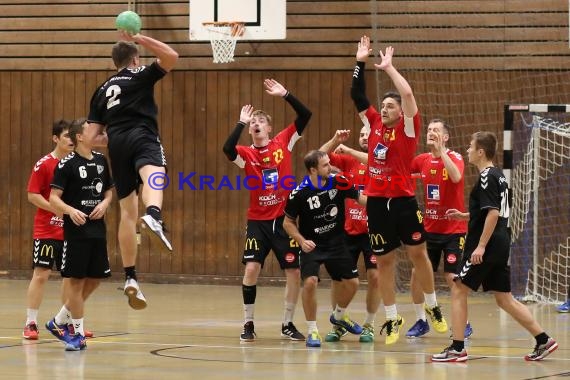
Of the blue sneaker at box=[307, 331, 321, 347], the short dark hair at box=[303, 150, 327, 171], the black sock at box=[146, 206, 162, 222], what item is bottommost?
the blue sneaker at box=[307, 331, 321, 347]

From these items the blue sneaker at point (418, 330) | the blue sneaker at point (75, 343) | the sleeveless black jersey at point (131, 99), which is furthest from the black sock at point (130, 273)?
the blue sneaker at point (418, 330)

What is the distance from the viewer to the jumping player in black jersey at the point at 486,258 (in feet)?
30.8

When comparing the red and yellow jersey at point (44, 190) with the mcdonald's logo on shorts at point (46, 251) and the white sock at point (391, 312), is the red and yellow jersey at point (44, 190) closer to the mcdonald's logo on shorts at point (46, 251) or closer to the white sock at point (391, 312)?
the mcdonald's logo on shorts at point (46, 251)

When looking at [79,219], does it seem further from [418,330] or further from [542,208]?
[542,208]

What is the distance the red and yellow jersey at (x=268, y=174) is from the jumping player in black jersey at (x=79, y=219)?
1.61m

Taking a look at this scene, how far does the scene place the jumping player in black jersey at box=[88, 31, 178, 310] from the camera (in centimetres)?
870

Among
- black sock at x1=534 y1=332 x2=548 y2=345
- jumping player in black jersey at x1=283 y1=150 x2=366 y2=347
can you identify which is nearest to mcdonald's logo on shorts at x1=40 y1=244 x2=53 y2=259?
jumping player in black jersey at x1=283 y1=150 x2=366 y2=347

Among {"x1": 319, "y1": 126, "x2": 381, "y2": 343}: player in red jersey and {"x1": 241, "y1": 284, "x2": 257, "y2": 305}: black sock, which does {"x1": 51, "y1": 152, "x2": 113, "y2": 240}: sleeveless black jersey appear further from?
{"x1": 319, "y1": 126, "x2": 381, "y2": 343}: player in red jersey

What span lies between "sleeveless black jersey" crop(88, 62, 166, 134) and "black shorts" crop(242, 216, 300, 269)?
2.74m

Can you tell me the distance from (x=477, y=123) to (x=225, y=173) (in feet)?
14.3

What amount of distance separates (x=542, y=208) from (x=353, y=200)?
5835mm

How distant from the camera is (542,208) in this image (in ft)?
Result: 54.7

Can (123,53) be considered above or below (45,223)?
above

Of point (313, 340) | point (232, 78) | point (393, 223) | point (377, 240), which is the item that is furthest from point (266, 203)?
point (232, 78)
